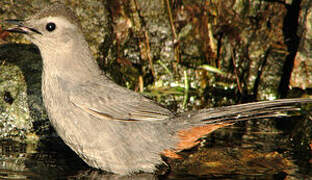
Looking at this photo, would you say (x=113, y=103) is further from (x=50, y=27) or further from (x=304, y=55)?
(x=304, y=55)

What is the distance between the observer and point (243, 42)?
7.50 meters

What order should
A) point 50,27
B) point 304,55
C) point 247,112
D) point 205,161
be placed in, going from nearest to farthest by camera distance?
point 247,112 → point 50,27 → point 205,161 → point 304,55

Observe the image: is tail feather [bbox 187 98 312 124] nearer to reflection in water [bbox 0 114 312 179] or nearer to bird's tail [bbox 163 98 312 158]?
bird's tail [bbox 163 98 312 158]

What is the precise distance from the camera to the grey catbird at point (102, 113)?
482cm

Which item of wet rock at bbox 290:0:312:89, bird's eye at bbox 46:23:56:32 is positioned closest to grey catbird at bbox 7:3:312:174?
bird's eye at bbox 46:23:56:32

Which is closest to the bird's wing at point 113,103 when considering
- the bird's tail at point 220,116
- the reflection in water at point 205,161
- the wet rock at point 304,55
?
the bird's tail at point 220,116

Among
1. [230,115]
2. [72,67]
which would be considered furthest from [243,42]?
[72,67]

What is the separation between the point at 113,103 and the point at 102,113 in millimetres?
210

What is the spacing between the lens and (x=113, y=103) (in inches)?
199

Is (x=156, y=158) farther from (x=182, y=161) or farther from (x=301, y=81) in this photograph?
(x=301, y=81)

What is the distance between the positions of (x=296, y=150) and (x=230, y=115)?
1.41 metres

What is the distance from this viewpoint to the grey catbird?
482 cm

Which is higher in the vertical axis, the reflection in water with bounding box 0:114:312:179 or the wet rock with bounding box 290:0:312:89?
the wet rock with bounding box 290:0:312:89

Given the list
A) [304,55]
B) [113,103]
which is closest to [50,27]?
[113,103]
